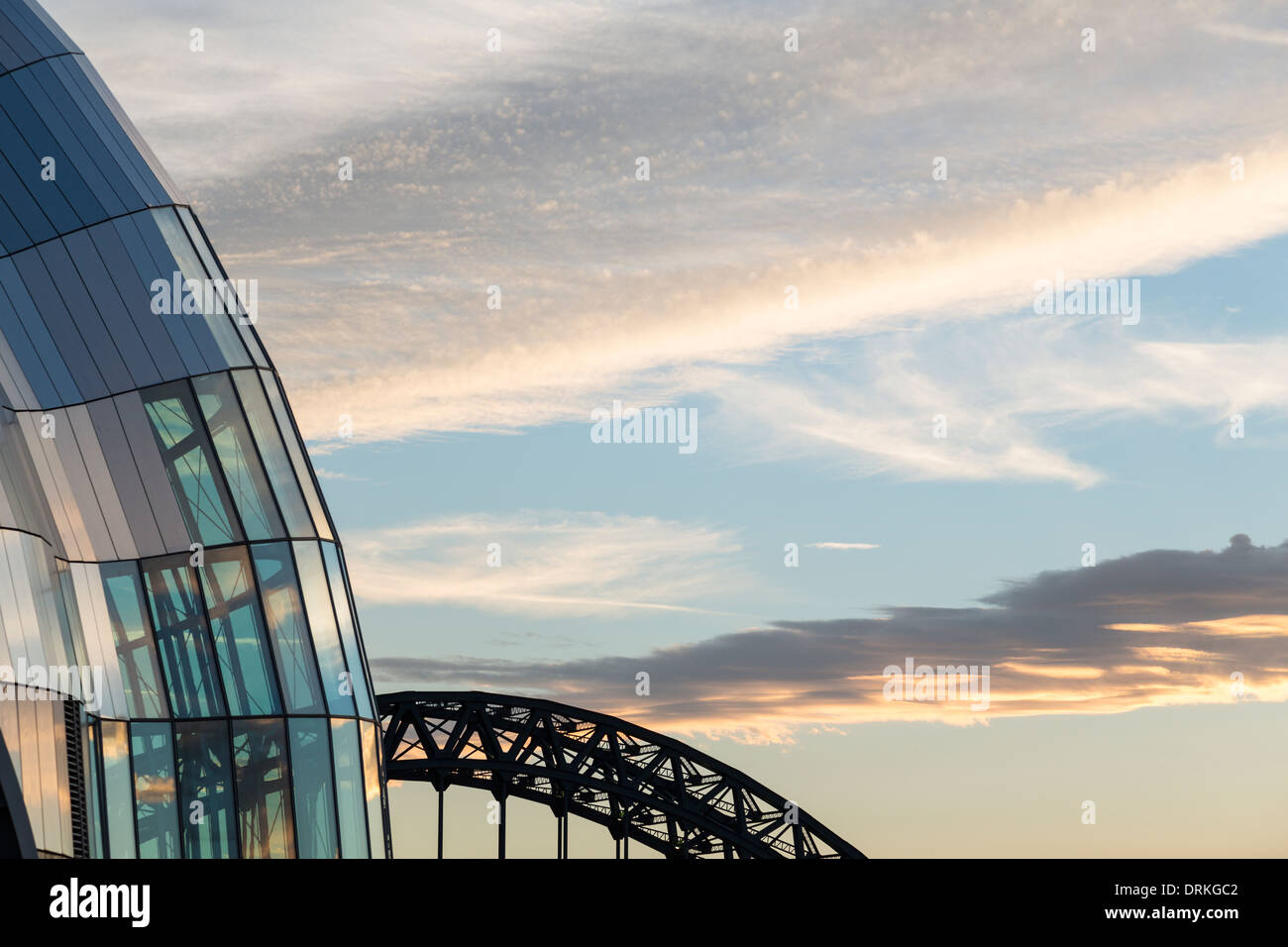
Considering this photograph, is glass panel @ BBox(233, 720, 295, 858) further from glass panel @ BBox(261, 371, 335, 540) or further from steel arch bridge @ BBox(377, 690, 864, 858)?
steel arch bridge @ BBox(377, 690, 864, 858)

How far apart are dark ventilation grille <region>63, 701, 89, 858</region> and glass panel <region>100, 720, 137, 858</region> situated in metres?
0.69

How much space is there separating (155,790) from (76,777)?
6.48ft

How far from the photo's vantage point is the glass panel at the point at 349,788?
83.2 feet

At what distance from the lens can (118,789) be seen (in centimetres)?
2333

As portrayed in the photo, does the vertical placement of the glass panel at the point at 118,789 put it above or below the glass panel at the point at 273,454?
below

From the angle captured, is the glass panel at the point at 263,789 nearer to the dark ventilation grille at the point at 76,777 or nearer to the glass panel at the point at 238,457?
the dark ventilation grille at the point at 76,777

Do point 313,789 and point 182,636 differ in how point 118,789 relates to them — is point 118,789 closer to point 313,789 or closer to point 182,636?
point 182,636

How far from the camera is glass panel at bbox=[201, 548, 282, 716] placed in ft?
81.3

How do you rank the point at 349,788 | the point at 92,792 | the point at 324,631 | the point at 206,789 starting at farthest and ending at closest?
the point at 324,631 < the point at 349,788 < the point at 206,789 < the point at 92,792

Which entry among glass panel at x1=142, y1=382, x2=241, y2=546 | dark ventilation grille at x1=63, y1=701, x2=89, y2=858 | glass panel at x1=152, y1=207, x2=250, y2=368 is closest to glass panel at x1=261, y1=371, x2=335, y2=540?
glass panel at x1=152, y1=207, x2=250, y2=368

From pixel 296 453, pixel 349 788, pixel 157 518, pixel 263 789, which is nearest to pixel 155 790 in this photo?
pixel 263 789

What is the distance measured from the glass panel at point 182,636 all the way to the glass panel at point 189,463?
2.61 feet

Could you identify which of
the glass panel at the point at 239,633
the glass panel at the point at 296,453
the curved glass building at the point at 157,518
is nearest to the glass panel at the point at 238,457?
the curved glass building at the point at 157,518
